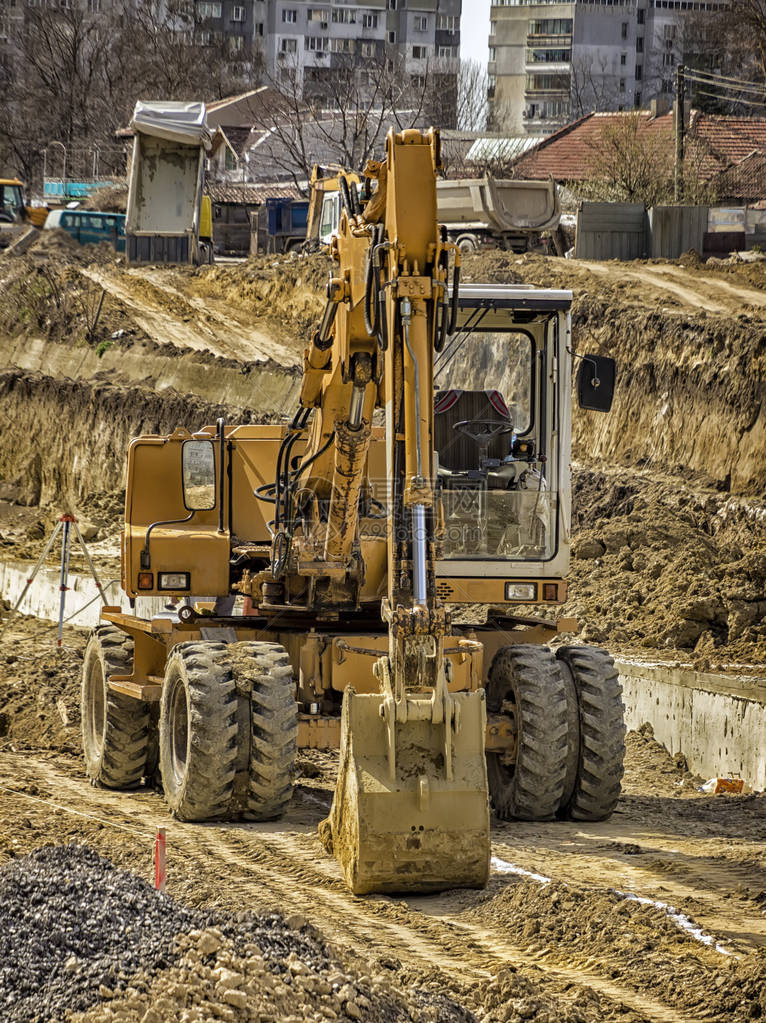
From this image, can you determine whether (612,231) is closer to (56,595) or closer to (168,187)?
(168,187)

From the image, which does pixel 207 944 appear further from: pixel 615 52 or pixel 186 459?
pixel 615 52

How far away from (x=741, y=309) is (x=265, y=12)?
361 feet

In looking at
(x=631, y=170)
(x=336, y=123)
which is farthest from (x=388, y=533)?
(x=336, y=123)

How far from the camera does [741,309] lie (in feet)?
81.7

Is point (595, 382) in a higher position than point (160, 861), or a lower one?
higher

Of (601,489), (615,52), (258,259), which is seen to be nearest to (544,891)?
(601,489)

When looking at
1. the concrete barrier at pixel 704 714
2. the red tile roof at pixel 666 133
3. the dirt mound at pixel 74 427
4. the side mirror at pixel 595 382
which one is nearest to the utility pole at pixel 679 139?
the red tile roof at pixel 666 133

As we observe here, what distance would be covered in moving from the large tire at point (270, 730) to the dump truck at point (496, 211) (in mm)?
21824

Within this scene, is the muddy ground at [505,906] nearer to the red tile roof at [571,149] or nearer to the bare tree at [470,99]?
the red tile roof at [571,149]

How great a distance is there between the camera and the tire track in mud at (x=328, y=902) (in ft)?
21.9

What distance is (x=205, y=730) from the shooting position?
9.45m

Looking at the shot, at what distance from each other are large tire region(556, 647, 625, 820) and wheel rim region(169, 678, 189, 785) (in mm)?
2501

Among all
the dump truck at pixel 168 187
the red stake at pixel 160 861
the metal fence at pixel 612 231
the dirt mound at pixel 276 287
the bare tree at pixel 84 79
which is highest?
the bare tree at pixel 84 79

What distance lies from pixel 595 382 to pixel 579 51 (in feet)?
377
